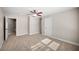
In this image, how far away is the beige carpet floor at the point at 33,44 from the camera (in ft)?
5.98

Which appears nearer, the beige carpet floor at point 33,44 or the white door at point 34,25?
the beige carpet floor at point 33,44

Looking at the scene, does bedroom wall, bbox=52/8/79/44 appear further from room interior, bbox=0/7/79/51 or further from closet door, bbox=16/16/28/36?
closet door, bbox=16/16/28/36

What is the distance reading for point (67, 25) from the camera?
190 cm

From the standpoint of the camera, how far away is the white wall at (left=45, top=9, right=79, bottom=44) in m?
1.85

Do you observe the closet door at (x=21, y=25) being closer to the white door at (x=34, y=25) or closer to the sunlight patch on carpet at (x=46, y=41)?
the white door at (x=34, y=25)

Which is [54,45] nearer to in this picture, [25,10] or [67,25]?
[67,25]

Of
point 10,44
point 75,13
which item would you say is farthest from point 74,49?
point 10,44

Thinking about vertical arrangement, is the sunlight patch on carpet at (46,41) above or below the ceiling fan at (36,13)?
below

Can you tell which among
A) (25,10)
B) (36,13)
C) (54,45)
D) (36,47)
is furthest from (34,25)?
(54,45)

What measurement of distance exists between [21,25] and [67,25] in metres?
0.96

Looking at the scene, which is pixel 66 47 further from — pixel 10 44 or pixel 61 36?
pixel 10 44

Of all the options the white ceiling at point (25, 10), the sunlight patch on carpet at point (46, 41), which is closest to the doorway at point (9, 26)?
the white ceiling at point (25, 10)

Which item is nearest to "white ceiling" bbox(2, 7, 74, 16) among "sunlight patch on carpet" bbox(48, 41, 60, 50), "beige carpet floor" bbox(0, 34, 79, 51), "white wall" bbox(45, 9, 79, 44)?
"white wall" bbox(45, 9, 79, 44)
